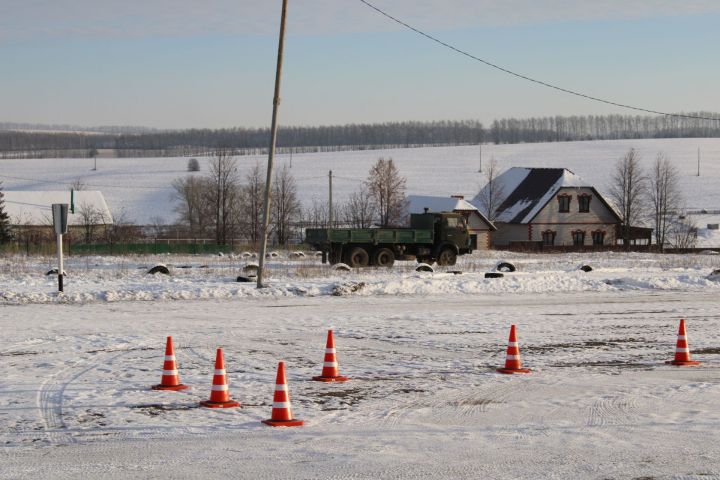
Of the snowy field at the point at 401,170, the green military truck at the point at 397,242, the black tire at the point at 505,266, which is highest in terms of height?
the snowy field at the point at 401,170

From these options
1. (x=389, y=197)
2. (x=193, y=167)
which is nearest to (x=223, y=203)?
(x=389, y=197)

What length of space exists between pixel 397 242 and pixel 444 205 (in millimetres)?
37577

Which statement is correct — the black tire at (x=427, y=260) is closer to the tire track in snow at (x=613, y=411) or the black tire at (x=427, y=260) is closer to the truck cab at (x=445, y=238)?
the truck cab at (x=445, y=238)

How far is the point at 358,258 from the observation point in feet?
133

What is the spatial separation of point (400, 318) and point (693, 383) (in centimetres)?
889

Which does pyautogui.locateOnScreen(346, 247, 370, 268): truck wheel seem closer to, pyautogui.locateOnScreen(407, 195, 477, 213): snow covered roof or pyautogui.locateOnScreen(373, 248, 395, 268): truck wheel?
pyautogui.locateOnScreen(373, 248, 395, 268): truck wheel

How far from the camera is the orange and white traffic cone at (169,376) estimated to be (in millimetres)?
12400

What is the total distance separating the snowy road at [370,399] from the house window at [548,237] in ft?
179

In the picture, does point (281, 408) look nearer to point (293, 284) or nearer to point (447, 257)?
point (293, 284)

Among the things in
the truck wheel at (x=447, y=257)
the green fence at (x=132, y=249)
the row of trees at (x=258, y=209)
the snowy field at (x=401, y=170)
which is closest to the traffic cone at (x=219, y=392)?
the truck wheel at (x=447, y=257)

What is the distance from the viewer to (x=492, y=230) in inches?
2985

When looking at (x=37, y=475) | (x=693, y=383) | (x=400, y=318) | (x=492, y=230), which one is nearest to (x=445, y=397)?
(x=693, y=383)

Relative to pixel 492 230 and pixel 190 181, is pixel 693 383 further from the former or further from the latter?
pixel 190 181

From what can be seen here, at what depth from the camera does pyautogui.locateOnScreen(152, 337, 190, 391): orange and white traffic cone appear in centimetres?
1240
